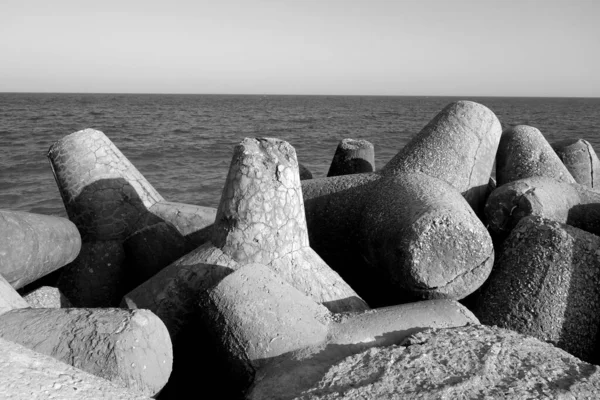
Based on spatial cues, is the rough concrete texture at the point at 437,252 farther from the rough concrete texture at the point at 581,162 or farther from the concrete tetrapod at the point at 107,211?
the rough concrete texture at the point at 581,162

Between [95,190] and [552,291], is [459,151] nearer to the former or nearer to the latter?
[552,291]

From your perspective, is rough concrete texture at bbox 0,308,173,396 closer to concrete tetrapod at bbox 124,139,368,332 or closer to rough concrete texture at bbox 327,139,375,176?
concrete tetrapod at bbox 124,139,368,332

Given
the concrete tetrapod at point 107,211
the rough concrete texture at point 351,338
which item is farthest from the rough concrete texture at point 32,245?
the rough concrete texture at point 351,338

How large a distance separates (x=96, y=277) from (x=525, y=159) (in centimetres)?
312

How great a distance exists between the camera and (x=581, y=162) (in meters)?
5.12

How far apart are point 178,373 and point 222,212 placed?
2.63 ft

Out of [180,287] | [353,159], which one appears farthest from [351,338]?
[353,159]

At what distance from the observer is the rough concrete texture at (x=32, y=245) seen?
2.71 metres

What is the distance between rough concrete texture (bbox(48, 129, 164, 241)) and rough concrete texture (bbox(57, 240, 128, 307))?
12 cm

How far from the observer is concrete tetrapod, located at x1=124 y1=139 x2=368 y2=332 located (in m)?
2.67

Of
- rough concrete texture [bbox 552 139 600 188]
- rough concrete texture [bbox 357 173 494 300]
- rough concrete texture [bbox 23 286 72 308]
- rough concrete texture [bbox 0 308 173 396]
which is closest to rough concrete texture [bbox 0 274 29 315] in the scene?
rough concrete texture [bbox 0 308 173 396]

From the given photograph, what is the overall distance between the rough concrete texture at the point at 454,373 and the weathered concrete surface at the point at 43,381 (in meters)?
0.49

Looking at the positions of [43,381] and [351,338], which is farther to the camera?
[351,338]

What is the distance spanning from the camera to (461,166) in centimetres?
380
